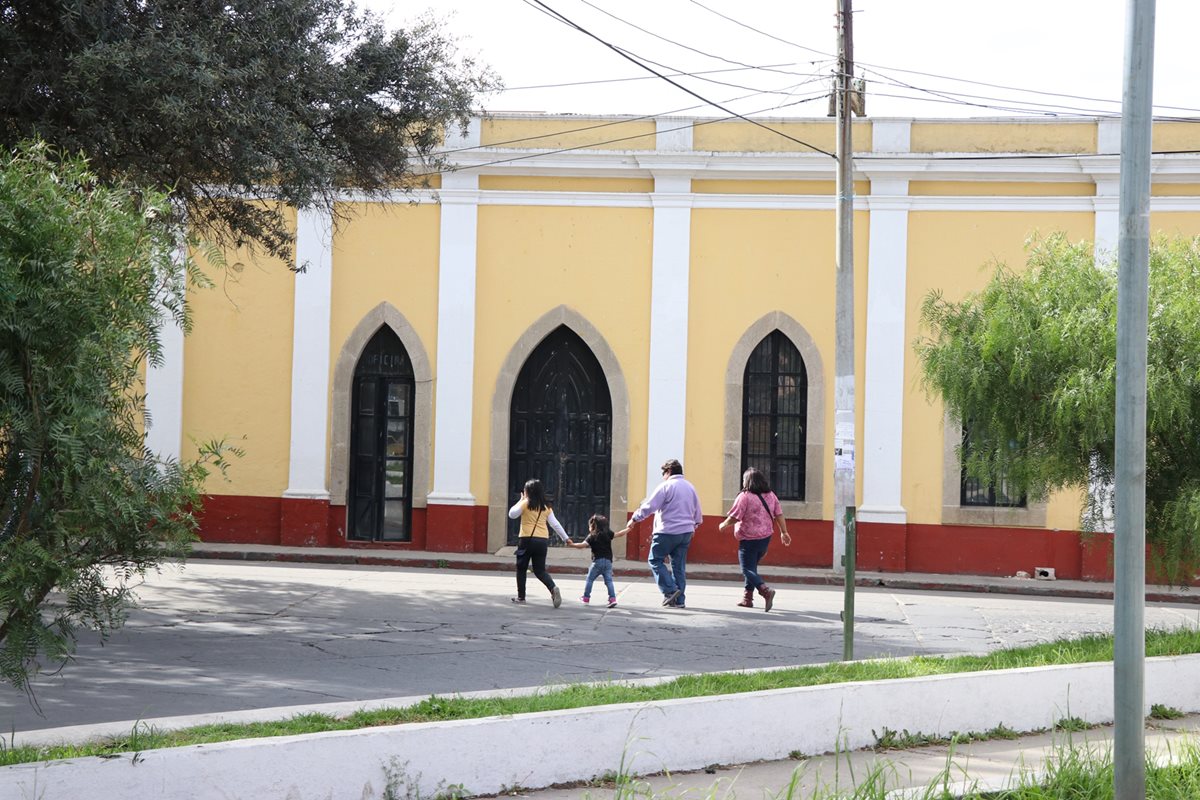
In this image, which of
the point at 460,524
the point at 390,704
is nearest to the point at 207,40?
the point at 390,704

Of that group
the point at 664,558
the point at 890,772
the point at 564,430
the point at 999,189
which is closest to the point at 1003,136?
the point at 999,189

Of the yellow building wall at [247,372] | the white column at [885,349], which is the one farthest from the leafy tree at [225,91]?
the white column at [885,349]

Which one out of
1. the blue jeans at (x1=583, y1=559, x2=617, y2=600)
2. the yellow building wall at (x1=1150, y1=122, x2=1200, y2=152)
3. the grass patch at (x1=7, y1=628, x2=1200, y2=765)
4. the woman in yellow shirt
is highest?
the yellow building wall at (x1=1150, y1=122, x2=1200, y2=152)

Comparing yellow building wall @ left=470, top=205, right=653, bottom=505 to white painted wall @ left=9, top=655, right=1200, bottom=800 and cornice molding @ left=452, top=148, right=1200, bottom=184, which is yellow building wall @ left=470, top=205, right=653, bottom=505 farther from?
white painted wall @ left=9, top=655, right=1200, bottom=800

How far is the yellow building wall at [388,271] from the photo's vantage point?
1867 centimetres

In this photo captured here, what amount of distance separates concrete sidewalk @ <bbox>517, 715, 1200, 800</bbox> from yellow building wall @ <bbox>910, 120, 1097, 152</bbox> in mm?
12012

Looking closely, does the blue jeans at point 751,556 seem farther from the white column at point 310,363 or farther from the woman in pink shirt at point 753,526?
the white column at point 310,363

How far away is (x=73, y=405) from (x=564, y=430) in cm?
1391

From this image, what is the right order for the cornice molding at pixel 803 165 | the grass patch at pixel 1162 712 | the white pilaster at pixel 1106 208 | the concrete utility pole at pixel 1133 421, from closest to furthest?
the concrete utility pole at pixel 1133 421
the grass patch at pixel 1162 712
the cornice molding at pixel 803 165
the white pilaster at pixel 1106 208

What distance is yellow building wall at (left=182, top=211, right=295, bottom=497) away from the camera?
61.9ft

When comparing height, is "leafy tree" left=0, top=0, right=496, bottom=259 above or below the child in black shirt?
above

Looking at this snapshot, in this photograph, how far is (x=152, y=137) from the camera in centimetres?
1034

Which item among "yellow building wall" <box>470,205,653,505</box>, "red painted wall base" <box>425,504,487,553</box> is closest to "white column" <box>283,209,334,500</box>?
"red painted wall base" <box>425,504,487,553</box>

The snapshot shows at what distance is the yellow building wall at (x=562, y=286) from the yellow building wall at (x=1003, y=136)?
3.99 metres
